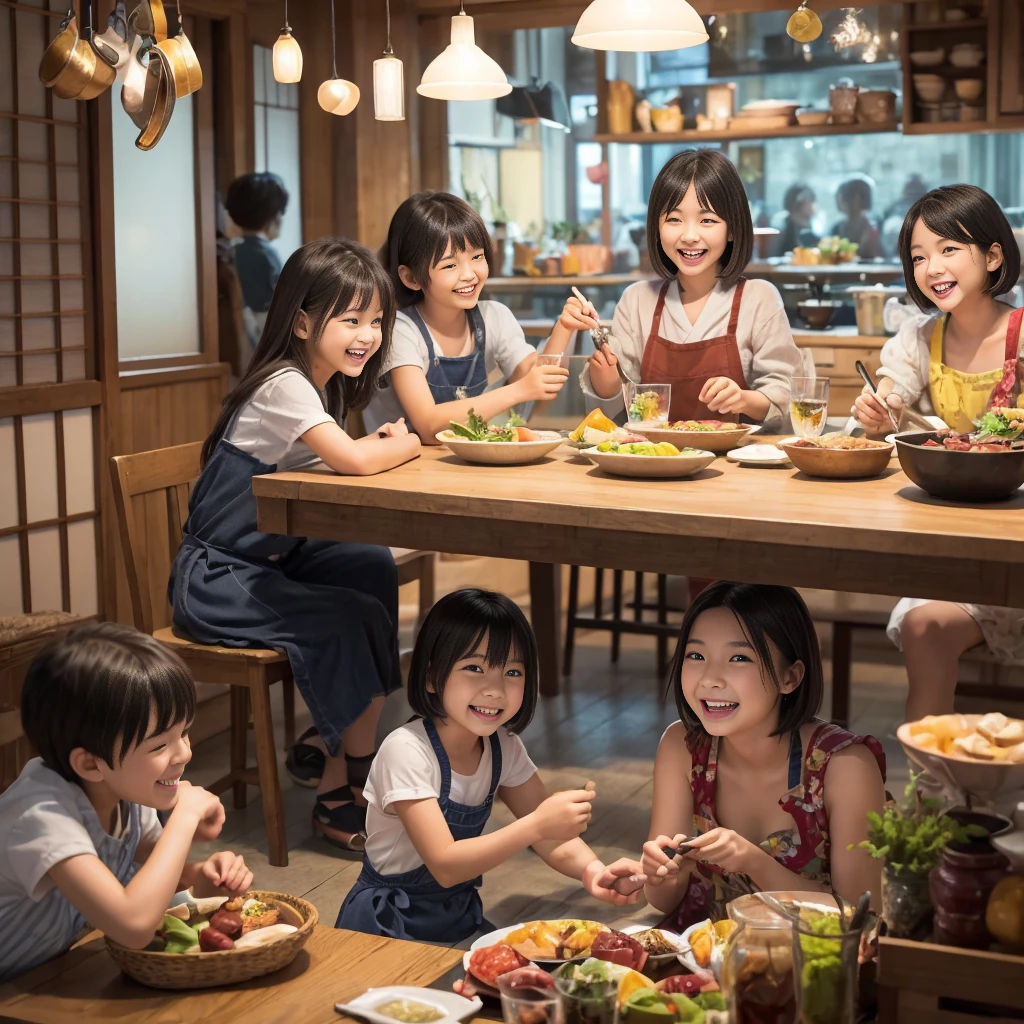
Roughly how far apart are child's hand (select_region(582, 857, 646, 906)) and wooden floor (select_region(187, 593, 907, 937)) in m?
0.70

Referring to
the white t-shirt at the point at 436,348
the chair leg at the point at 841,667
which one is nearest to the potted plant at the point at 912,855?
the white t-shirt at the point at 436,348

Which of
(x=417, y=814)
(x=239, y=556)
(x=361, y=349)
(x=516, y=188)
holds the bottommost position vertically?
(x=417, y=814)

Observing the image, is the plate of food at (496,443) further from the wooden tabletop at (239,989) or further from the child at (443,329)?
the wooden tabletop at (239,989)

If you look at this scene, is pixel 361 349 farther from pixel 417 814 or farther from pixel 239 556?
pixel 417 814

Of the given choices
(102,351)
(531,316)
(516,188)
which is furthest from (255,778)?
(516,188)

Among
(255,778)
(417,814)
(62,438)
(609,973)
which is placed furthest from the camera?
(62,438)

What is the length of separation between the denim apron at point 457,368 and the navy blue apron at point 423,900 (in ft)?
3.78

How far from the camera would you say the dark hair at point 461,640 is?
2260 mm

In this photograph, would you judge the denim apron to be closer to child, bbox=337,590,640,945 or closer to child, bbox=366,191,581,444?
child, bbox=366,191,581,444

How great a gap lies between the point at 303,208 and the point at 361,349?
7.34 feet

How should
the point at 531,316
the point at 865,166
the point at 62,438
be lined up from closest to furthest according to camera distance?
the point at 62,438 → the point at 531,316 → the point at 865,166

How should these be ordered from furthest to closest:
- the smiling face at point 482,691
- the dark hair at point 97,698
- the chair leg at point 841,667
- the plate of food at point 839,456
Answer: the chair leg at point 841,667
the plate of food at point 839,456
the smiling face at point 482,691
the dark hair at point 97,698

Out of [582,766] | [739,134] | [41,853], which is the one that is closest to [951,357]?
[582,766]

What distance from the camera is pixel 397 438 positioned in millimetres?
2699
